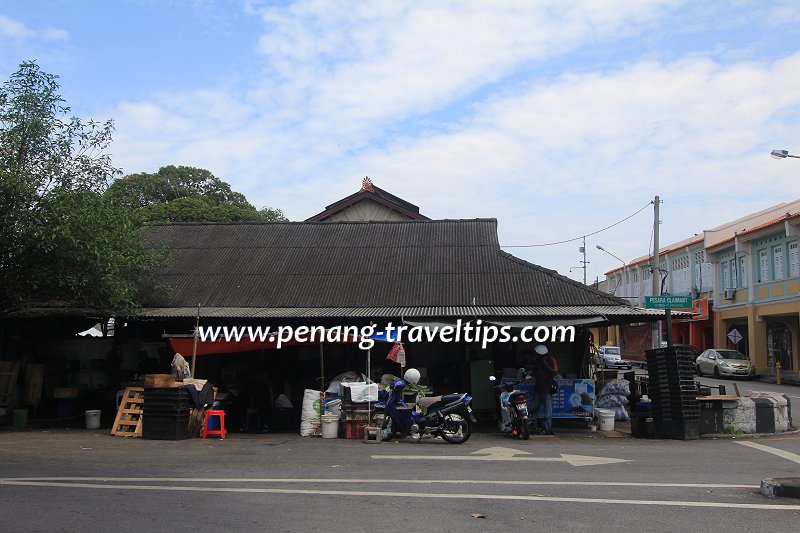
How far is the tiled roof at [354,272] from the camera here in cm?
1716

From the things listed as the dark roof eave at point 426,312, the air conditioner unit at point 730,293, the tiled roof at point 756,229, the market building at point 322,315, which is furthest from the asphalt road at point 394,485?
the air conditioner unit at point 730,293

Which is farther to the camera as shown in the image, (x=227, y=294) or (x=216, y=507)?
(x=227, y=294)

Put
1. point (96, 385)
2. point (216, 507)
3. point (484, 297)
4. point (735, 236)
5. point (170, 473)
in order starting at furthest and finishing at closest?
point (735, 236) → point (96, 385) → point (484, 297) → point (170, 473) → point (216, 507)

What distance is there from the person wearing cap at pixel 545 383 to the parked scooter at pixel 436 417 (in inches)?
72.6

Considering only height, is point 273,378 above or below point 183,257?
below

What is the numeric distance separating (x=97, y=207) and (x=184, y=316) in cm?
291

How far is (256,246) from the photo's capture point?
2097cm

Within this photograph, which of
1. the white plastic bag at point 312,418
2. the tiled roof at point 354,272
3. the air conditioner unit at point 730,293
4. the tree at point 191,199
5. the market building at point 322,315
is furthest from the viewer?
the tree at point 191,199

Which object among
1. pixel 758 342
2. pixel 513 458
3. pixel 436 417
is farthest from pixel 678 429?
pixel 758 342

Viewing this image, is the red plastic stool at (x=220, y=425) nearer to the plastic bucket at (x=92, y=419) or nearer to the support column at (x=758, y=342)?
the plastic bucket at (x=92, y=419)

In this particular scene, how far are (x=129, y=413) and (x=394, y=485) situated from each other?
827 centimetres

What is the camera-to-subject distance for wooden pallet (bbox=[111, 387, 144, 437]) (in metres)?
14.8

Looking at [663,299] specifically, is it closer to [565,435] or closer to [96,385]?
[565,435]

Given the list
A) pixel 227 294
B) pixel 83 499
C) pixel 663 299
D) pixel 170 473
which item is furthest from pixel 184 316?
pixel 663 299
